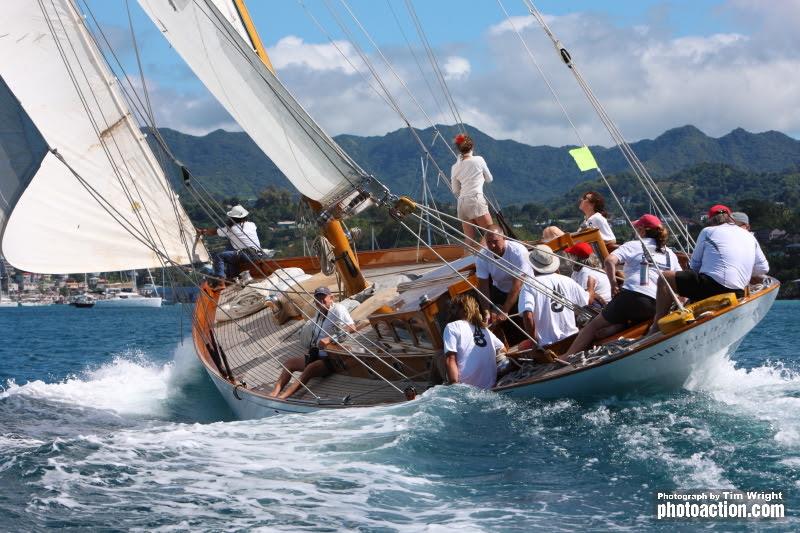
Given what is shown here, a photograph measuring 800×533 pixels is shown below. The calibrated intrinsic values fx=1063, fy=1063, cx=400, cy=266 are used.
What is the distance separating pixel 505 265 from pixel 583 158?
2.12m

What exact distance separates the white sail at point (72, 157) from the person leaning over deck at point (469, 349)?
→ 440 cm

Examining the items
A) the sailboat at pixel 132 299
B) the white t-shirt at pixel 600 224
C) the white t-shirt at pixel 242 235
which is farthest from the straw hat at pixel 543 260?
the sailboat at pixel 132 299

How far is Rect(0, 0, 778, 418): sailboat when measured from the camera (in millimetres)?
8406

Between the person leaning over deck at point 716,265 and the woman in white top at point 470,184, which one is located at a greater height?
the woman in white top at point 470,184

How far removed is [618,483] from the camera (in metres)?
6.63

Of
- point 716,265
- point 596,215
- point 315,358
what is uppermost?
point 596,215

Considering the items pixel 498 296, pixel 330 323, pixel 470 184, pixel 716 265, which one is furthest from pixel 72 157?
pixel 716 265

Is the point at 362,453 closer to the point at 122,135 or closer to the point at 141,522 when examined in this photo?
the point at 141,522

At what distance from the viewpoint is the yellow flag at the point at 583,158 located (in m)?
10.5

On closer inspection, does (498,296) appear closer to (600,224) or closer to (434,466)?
(600,224)

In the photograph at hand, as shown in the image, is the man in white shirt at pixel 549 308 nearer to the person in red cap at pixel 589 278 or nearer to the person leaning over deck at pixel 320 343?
the person in red cap at pixel 589 278

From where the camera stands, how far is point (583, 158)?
10805 millimetres

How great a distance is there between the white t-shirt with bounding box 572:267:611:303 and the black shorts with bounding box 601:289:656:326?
3.10 feet

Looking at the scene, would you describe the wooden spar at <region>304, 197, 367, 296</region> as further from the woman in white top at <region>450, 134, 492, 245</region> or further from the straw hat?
the straw hat
